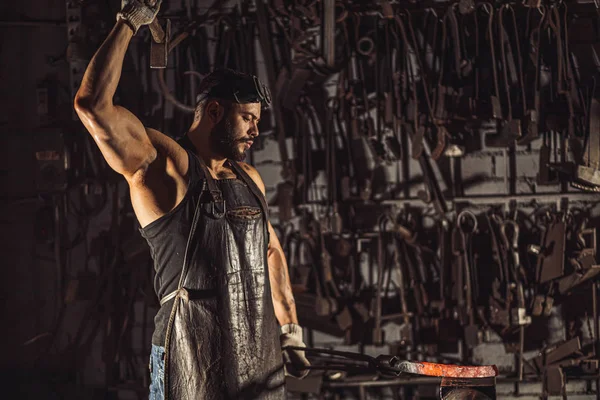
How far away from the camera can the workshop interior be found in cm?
452

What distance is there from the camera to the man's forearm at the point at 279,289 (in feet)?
10.4

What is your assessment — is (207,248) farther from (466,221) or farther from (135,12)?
(466,221)

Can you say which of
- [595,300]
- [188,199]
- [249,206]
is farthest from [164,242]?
[595,300]

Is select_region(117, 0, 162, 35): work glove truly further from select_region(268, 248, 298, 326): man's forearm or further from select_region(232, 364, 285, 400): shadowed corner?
select_region(232, 364, 285, 400): shadowed corner

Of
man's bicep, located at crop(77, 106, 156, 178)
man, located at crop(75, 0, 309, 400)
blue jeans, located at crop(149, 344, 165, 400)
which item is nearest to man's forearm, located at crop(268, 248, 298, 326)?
man, located at crop(75, 0, 309, 400)

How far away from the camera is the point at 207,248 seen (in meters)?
2.61

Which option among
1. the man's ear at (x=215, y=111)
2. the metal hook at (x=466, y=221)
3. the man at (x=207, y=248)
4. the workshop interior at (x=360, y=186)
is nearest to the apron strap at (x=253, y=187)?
the man at (x=207, y=248)

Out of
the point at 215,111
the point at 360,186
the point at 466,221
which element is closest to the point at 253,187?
the point at 215,111

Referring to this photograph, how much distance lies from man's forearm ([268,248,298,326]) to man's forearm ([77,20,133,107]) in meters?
1.22

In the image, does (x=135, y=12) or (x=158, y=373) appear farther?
(x=158, y=373)

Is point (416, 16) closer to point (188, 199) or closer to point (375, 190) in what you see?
point (375, 190)

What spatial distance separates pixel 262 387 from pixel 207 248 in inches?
24.3

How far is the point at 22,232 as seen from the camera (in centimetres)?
483

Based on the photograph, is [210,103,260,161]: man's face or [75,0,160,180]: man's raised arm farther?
[210,103,260,161]: man's face
